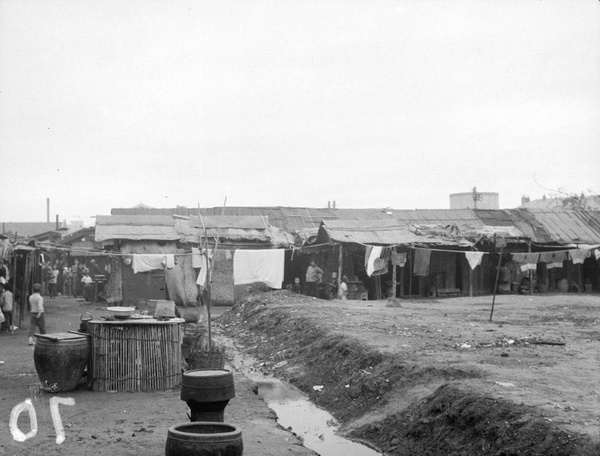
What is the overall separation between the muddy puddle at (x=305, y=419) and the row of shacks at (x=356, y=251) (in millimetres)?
12540

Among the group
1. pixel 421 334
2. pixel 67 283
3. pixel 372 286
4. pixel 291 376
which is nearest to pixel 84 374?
pixel 291 376

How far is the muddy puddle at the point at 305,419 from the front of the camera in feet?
27.0

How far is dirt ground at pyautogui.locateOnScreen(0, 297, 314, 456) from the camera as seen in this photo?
7.27 meters

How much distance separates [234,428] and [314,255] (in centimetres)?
2087

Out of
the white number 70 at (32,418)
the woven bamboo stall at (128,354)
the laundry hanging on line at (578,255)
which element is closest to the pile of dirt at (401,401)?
the woven bamboo stall at (128,354)

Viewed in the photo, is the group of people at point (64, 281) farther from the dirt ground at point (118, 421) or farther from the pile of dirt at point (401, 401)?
the dirt ground at point (118, 421)

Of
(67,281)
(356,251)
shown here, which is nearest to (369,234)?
(356,251)

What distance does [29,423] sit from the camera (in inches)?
322

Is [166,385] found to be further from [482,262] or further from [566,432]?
[482,262]

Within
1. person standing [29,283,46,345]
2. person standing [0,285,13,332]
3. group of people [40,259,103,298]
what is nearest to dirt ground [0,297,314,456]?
person standing [29,283,46,345]

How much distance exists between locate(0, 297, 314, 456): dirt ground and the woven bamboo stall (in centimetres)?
20

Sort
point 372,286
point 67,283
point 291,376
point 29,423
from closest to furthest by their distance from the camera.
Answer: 1. point 29,423
2. point 291,376
3. point 372,286
4. point 67,283

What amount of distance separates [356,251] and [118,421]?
18.2 m

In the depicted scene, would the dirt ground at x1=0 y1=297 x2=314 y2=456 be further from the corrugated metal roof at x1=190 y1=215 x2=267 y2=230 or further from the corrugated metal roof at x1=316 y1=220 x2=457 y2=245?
the corrugated metal roof at x1=190 y1=215 x2=267 y2=230
